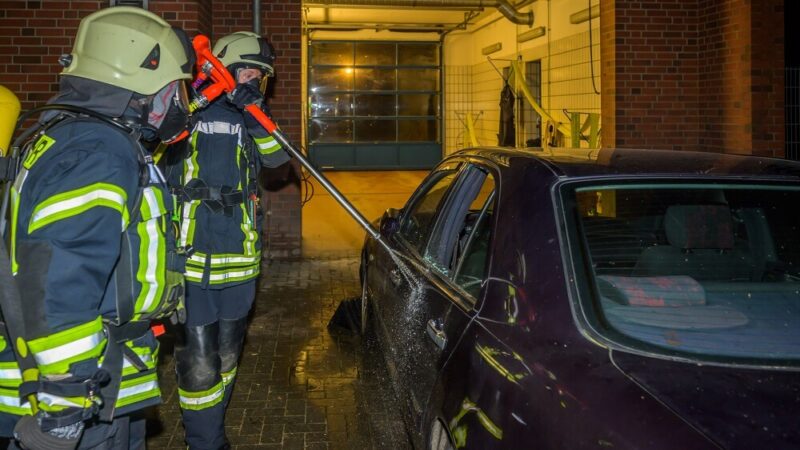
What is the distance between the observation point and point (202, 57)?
3822 mm

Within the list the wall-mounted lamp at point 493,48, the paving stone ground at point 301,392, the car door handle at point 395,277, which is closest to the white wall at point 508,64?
the wall-mounted lamp at point 493,48

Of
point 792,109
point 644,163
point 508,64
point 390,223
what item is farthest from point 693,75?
point 508,64

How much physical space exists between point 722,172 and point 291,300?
4914 millimetres

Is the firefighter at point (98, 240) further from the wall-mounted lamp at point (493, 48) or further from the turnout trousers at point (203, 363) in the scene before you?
the wall-mounted lamp at point (493, 48)

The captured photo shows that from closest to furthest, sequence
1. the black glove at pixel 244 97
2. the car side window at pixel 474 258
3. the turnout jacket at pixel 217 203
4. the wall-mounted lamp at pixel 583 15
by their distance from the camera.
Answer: the car side window at pixel 474 258 < the turnout jacket at pixel 217 203 < the black glove at pixel 244 97 < the wall-mounted lamp at pixel 583 15

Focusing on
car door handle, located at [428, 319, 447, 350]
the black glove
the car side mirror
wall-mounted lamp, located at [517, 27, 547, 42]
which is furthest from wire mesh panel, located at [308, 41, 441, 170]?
car door handle, located at [428, 319, 447, 350]

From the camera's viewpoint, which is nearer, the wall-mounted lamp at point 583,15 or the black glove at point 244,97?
the black glove at point 244,97

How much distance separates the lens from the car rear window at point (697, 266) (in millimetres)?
2436

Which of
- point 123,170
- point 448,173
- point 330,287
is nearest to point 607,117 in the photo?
point 330,287

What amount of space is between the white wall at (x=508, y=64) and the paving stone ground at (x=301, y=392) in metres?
6.20

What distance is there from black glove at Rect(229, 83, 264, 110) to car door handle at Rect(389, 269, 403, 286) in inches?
43.6

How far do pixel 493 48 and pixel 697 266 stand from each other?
14.2m

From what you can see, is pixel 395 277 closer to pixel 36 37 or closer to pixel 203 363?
pixel 203 363

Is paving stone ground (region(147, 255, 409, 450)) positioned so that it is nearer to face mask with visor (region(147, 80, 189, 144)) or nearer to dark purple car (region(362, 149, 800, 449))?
dark purple car (region(362, 149, 800, 449))
